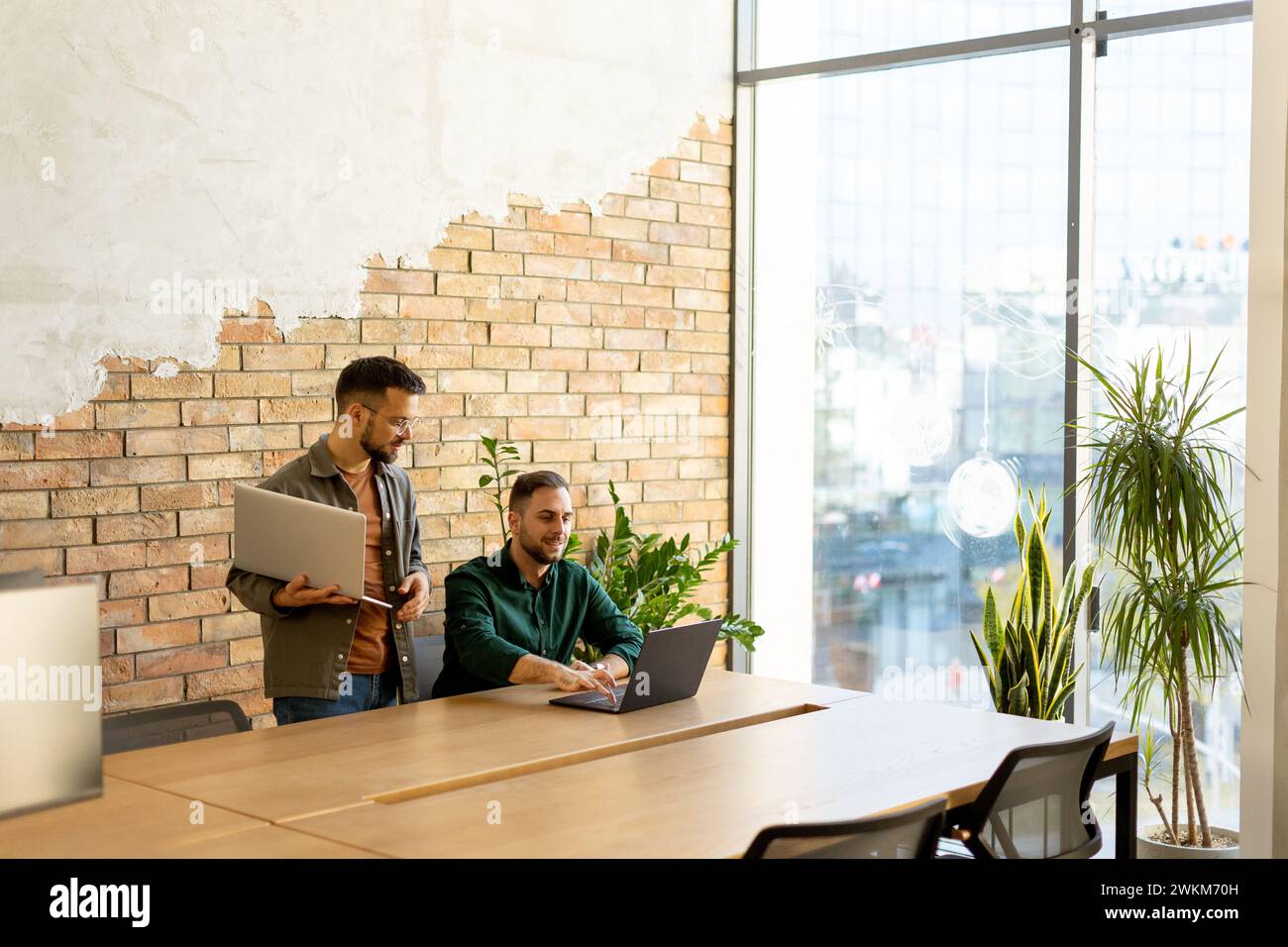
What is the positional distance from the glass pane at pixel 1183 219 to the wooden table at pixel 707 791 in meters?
1.44

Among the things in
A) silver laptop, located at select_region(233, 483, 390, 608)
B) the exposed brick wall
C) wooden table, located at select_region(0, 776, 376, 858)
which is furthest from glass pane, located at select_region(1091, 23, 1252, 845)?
wooden table, located at select_region(0, 776, 376, 858)

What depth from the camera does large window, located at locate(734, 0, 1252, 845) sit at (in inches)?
191

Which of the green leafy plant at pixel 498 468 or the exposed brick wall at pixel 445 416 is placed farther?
the green leafy plant at pixel 498 468

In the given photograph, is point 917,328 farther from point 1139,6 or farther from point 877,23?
point 1139,6

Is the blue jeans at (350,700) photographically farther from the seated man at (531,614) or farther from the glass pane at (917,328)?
the glass pane at (917,328)

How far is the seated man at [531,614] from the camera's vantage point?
12.8 feet

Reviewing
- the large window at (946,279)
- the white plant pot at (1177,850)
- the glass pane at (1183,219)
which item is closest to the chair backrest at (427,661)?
the large window at (946,279)

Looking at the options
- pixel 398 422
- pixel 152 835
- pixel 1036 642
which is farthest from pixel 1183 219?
pixel 152 835

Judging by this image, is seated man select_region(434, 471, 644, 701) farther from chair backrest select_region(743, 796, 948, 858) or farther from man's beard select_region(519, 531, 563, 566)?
chair backrest select_region(743, 796, 948, 858)

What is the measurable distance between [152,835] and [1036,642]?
127 inches

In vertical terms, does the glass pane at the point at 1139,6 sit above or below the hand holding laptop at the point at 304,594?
above

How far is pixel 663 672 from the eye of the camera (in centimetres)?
377

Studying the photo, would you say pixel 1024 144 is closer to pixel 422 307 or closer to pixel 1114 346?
pixel 1114 346

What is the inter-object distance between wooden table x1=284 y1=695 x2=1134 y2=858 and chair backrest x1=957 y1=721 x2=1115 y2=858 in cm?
8
